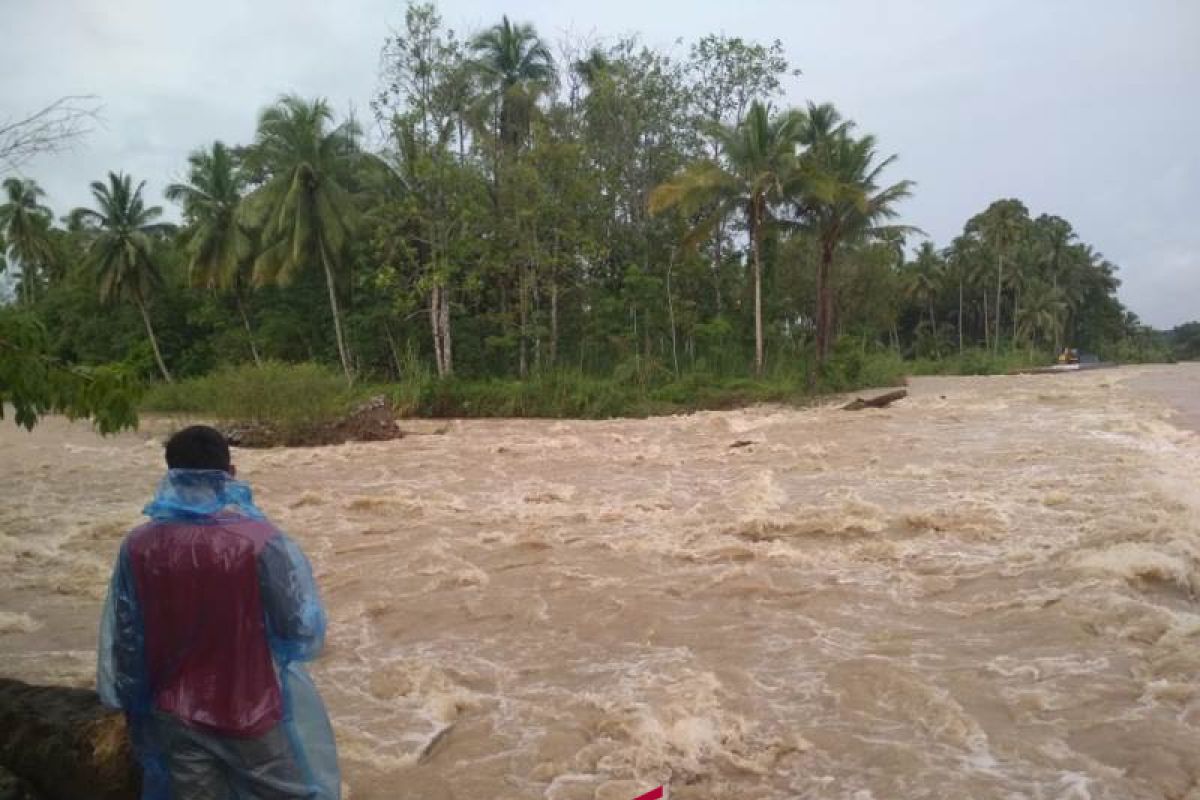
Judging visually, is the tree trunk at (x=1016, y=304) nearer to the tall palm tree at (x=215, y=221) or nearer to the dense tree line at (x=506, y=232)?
the dense tree line at (x=506, y=232)

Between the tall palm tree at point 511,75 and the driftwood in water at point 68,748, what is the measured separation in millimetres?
27361

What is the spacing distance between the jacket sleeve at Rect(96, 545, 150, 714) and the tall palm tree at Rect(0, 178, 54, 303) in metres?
42.5

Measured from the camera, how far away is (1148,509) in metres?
9.41

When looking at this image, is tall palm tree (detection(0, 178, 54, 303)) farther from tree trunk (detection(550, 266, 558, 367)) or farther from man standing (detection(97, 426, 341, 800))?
man standing (detection(97, 426, 341, 800))

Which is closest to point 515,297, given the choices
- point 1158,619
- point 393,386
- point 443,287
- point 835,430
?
point 443,287

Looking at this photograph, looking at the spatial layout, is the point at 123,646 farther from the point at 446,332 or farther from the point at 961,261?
the point at 961,261

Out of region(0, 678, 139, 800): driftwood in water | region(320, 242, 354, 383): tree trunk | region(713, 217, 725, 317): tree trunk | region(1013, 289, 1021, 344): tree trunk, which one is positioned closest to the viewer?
region(0, 678, 139, 800): driftwood in water

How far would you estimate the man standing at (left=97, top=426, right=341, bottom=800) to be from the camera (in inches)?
100

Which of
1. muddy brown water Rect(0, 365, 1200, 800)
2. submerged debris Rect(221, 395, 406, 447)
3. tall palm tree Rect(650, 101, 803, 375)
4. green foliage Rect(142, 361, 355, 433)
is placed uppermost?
tall palm tree Rect(650, 101, 803, 375)

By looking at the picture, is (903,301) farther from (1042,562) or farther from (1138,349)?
(1042,562)

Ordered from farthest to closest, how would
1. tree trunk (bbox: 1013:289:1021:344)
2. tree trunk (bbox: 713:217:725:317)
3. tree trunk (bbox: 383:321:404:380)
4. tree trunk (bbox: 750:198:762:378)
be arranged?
1. tree trunk (bbox: 1013:289:1021:344)
2. tree trunk (bbox: 713:217:725:317)
3. tree trunk (bbox: 383:321:404:380)
4. tree trunk (bbox: 750:198:762:378)

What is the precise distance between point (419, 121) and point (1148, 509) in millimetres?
23658

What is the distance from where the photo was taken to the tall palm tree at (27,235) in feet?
132

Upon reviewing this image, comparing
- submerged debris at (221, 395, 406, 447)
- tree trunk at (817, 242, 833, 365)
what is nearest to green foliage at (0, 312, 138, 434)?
submerged debris at (221, 395, 406, 447)
